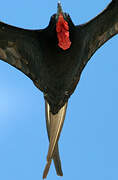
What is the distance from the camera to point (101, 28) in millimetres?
9133

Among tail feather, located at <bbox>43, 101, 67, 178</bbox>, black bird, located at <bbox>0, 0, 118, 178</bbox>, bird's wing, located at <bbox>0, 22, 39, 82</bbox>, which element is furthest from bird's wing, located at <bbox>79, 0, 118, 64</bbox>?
tail feather, located at <bbox>43, 101, 67, 178</bbox>

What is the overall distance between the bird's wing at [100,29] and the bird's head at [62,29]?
58cm

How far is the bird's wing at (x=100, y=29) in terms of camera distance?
8805 mm

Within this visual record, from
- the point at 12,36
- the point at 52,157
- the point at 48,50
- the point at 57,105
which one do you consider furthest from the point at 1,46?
the point at 52,157

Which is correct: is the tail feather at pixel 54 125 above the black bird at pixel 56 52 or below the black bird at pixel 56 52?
below

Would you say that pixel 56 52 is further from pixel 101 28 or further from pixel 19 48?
pixel 101 28

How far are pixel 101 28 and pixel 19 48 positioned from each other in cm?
177

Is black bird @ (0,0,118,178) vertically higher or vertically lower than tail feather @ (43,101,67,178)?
higher

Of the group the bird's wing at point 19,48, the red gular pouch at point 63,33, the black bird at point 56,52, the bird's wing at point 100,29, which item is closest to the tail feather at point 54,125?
the black bird at point 56,52

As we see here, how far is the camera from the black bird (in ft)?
27.3

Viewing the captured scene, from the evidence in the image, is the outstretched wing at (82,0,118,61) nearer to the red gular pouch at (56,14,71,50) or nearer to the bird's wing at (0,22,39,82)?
the red gular pouch at (56,14,71,50)

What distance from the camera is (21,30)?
8.66 meters

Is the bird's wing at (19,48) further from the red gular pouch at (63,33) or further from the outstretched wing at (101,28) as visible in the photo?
the outstretched wing at (101,28)

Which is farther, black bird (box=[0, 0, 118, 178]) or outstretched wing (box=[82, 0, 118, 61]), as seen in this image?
outstretched wing (box=[82, 0, 118, 61])
